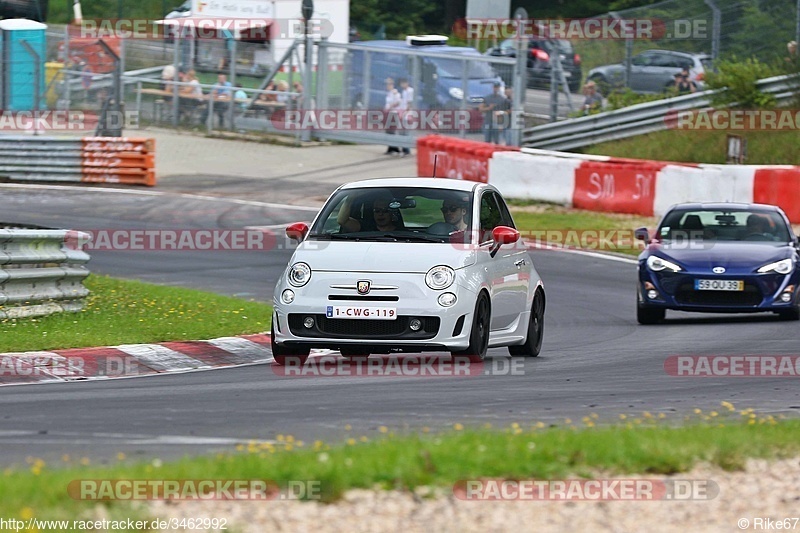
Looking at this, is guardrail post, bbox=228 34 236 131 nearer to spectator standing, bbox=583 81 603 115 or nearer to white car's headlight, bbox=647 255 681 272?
spectator standing, bbox=583 81 603 115

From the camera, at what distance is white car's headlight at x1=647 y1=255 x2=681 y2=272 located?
15.9 meters

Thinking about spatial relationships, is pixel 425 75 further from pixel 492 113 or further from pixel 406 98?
pixel 492 113

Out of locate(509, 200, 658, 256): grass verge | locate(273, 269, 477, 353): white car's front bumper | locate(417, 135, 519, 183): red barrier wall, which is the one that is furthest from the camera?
locate(417, 135, 519, 183): red barrier wall

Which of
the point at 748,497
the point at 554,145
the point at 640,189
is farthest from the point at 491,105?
the point at 748,497

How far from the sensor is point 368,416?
882 cm

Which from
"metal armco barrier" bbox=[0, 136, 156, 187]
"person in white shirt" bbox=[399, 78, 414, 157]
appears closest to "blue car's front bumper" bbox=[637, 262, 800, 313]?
"metal armco barrier" bbox=[0, 136, 156, 187]

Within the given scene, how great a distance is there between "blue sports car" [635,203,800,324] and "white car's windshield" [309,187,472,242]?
4.38 m

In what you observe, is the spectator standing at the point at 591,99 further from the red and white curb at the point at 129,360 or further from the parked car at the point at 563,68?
the red and white curb at the point at 129,360

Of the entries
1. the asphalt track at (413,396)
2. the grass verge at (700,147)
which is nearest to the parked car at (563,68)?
the grass verge at (700,147)

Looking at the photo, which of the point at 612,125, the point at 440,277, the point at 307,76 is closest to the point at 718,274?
the point at 440,277

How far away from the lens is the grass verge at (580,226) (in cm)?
2466

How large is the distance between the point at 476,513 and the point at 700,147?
26606mm

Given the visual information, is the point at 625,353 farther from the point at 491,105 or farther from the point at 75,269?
the point at 491,105

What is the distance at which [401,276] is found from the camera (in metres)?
11.2
